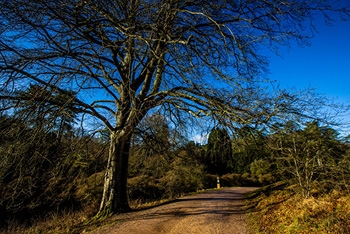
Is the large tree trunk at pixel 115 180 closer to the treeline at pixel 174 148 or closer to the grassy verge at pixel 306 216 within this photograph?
the treeline at pixel 174 148

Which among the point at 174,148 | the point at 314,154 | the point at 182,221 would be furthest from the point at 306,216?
the point at 174,148

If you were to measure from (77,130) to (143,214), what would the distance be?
3.47 metres

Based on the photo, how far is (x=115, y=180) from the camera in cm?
827

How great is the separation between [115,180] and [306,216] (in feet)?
19.0

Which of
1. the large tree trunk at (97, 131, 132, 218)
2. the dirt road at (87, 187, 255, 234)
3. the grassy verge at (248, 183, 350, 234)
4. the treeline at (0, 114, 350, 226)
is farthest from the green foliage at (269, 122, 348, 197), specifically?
the large tree trunk at (97, 131, 132, 218)

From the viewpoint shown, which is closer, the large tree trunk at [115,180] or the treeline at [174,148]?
the treeline at [174,148]

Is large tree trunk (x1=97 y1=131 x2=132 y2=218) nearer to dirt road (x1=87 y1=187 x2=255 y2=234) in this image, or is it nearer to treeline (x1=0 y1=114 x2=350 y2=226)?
dirt road (x1=87 y1=187 x2=255 y2=234)

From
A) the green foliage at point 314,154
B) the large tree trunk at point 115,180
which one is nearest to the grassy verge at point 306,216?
the green foliage at point 314,154

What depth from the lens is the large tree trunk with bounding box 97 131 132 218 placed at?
315 inches

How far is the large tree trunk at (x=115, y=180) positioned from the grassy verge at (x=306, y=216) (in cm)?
429

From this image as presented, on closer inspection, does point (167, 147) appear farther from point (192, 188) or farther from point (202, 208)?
point (192, 188)

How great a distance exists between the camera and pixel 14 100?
263 inches

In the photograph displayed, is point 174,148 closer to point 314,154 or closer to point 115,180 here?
point 115,180

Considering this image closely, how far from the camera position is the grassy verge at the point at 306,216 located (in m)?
5.09
